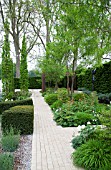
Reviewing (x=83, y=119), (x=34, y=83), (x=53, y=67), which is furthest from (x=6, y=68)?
(x=34, y=83)

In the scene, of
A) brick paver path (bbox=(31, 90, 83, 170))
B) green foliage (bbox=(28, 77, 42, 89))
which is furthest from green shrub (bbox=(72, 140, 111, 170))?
green foliage (bbox=(28, 77, 42, 89))

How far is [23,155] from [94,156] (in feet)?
5.04

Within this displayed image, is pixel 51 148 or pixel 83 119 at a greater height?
pixel 83 119

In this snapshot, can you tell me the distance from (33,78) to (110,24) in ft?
94.3

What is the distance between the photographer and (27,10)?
971 inches

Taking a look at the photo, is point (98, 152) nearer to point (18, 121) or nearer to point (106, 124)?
point (106, 124)

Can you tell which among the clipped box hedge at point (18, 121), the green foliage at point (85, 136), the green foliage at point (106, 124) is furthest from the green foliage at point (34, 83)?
the green foliage at point (106, 124)

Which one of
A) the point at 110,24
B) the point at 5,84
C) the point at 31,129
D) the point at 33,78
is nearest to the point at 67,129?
the point at 31,129

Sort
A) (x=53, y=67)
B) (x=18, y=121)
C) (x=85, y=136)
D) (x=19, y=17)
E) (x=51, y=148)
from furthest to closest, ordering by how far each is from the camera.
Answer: (x=19, y=17), (x=53, y=67), (x=18, y=121), (x=51, y=148), (x=85, y=136)

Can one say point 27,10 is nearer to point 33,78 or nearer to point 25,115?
point 33,78

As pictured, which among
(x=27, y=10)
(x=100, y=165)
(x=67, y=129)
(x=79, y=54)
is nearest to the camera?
(x=100, y=165)

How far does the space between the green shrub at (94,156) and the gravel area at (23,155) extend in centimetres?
85

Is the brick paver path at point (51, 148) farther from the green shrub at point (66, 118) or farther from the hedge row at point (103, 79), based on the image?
the hedge row at point (103, 79)

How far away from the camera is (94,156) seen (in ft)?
13.2
